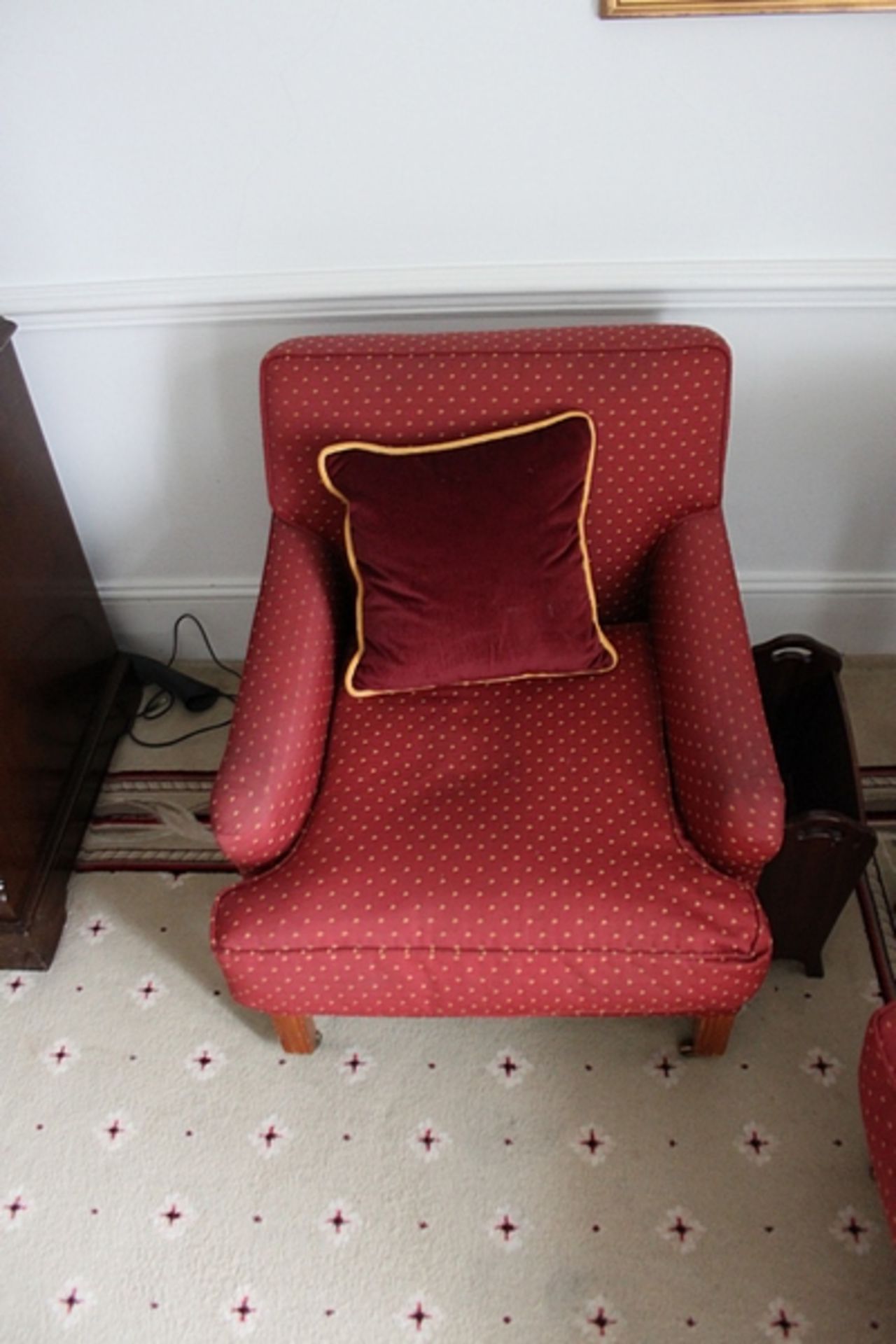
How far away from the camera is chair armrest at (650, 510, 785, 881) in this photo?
4.25 ft

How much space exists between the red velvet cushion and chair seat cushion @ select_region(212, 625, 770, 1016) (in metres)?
0.13

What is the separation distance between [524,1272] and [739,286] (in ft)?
4.71

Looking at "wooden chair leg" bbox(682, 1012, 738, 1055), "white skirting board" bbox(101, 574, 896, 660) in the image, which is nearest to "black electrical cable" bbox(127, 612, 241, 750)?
"white skirting board" bbox(101, 574, 896, 660)

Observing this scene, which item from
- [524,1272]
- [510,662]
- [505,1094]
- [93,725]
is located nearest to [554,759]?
[510,662]

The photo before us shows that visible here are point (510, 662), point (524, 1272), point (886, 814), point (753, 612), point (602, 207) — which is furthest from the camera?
point (753, 612)

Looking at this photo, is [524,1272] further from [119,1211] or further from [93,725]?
[93,725]

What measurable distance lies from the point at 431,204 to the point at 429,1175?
139 centimetres

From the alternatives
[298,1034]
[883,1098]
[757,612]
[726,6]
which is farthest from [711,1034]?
[726,6]

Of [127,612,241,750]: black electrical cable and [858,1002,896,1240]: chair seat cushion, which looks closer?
[858,1002,896,1240]: chair seat cushion

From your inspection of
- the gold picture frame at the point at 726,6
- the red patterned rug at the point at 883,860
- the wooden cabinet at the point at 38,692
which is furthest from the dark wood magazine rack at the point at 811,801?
the wooden cabinet at the point at 38,692

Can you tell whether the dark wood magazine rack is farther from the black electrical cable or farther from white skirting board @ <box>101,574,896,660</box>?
the black electrical cable

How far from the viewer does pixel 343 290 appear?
1689mm

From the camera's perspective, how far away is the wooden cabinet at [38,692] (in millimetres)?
1663

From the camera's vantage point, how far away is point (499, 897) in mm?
1329
